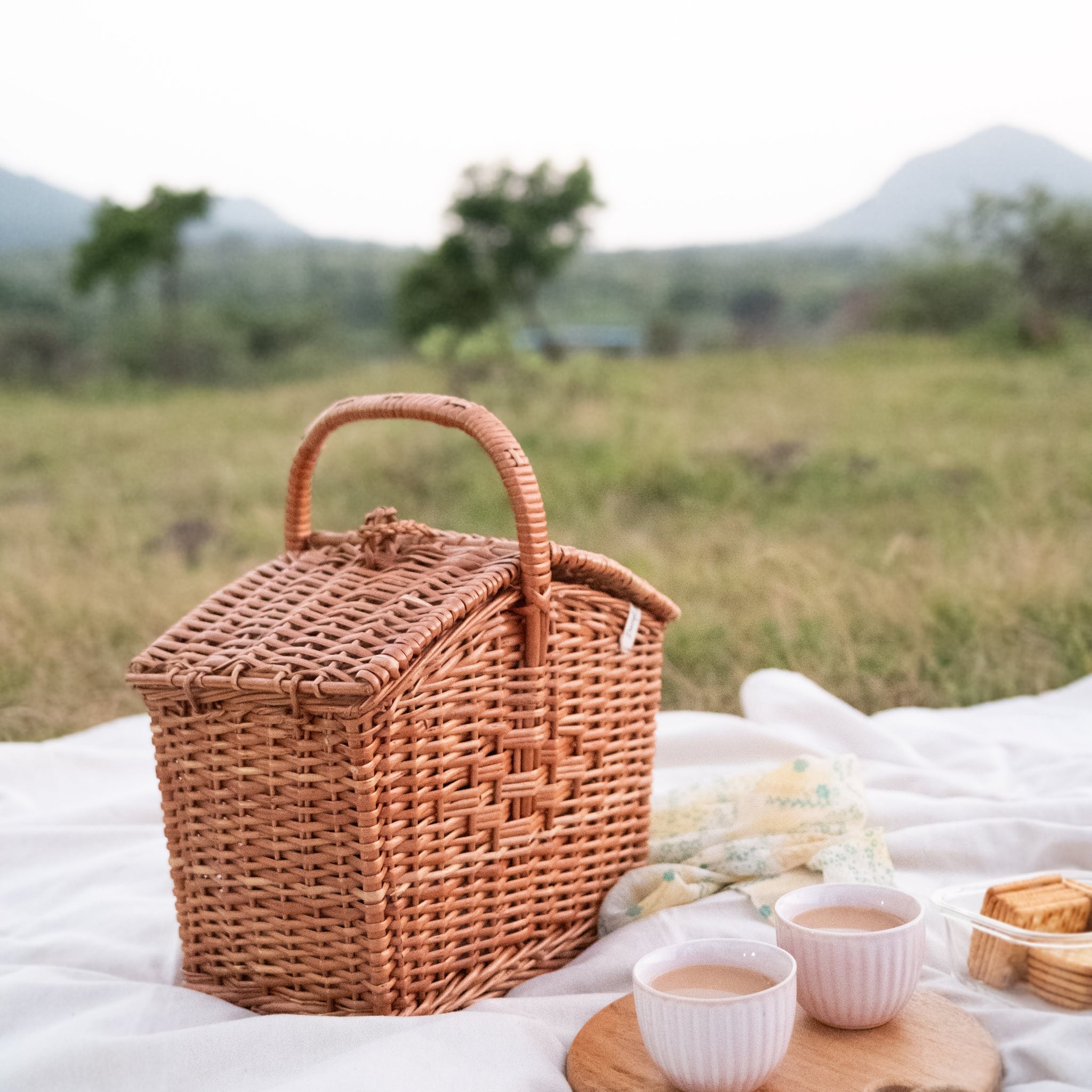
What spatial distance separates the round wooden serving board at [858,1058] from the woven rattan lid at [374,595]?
1.19 feet

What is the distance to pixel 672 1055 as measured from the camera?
83 cm

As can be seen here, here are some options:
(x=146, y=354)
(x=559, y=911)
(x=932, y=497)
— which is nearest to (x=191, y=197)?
(x=146, y=354)

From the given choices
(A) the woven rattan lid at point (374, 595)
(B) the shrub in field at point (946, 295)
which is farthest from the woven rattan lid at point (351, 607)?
(B) the shrub in field at point (946, 295)

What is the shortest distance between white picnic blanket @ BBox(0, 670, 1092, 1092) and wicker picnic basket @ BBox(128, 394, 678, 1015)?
0.06 m

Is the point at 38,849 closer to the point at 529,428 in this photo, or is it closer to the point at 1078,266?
the point at 529,428

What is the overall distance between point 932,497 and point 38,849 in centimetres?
289

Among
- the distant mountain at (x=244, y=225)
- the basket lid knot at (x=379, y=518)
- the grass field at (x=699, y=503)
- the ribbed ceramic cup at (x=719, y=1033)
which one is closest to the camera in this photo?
the ribbed ceramic cup at (x=719, y=1033)

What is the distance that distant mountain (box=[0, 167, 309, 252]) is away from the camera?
5.31 metres

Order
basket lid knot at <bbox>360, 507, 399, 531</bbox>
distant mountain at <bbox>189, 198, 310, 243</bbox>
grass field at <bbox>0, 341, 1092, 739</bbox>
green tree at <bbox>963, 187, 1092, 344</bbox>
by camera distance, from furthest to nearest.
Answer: distant mountain at <bbox>189, 198, 310, 243</bbox>, green tree at <bbox>963, 187, 1092, 344</bbox>, grass field at <bbox>0, 341, 1092, 739</bbox>, basket lid knot at <bbox>360, 507, 399, 531</bbox>

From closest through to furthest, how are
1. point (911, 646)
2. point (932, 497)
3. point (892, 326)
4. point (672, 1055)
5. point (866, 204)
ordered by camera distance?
point (672, 1055) < point (911, 646) < point (932, 497) < point (866, 204) < point (892, 326)

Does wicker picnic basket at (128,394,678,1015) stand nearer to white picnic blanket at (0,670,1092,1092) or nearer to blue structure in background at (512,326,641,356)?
white picnic blanket at (0,670,1092,1092)

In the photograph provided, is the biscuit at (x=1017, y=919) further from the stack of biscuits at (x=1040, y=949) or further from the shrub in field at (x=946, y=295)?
the shrub in field at (x=946, y=295)

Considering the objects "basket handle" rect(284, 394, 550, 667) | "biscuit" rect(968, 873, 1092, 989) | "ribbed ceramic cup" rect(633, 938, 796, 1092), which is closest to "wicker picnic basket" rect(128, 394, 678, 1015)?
"basket handle" rect(284, 394, 550, 667)

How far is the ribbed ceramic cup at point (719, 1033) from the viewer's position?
31.9 inches
